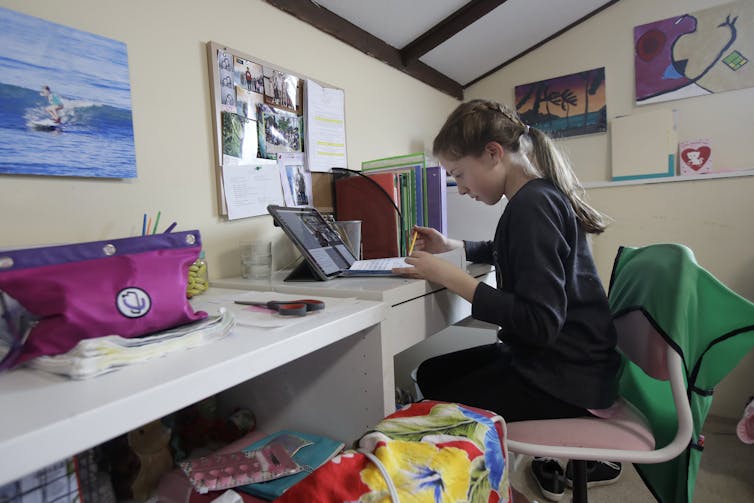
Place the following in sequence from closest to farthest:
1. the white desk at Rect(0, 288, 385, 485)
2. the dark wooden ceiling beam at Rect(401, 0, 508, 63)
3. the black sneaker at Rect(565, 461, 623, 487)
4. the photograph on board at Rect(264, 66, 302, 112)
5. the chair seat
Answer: the white desk at Rect(0, 288, 385, 485) → the chair seat → the photograph on board at Rect(264, 66, 302, 112) → the black sneaker at Rect(565, 461, 623, 487) → the dark wooden ceiling beam at Rect(401, 0, 508, 63)

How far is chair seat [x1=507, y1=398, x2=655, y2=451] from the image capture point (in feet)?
2.41

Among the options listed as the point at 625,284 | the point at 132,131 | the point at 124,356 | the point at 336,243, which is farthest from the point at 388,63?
the point at 124,356

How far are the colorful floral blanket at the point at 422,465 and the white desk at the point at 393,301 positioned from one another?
5.1 inches

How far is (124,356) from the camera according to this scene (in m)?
0.44

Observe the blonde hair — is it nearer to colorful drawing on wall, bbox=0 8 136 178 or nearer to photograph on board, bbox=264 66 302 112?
photograph on board, bbox=264 66 302 112

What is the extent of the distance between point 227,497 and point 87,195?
0.64 m

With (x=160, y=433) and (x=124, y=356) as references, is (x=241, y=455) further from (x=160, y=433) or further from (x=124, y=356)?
(x=124, y=356)

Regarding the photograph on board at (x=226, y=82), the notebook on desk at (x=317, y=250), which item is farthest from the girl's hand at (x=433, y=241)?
the photograph on board at (x=226, y=82)

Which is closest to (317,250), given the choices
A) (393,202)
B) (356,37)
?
(393,202)

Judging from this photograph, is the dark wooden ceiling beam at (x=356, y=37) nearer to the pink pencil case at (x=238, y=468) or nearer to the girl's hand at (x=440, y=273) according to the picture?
the girl's hand at (x=440, y=273)

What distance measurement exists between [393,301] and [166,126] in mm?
676

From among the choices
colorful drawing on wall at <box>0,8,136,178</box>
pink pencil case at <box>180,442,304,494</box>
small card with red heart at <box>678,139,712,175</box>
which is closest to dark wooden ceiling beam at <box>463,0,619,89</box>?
small card with red heart at <box>678,139,712,175</box>

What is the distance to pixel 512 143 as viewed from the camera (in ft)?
3.30

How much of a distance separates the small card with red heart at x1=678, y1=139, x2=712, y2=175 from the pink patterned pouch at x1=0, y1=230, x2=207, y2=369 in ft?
6.99
